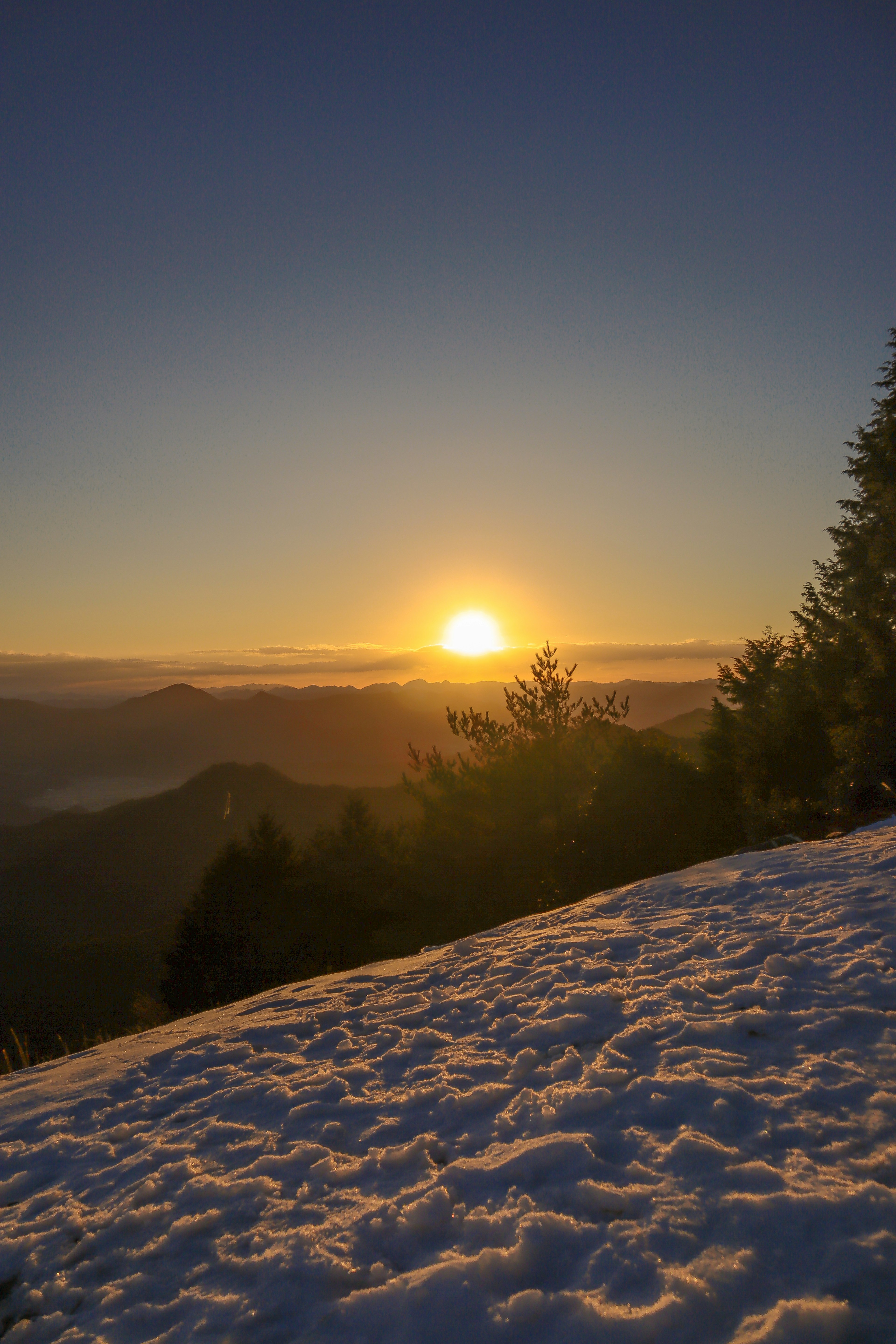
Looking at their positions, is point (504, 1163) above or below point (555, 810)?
above

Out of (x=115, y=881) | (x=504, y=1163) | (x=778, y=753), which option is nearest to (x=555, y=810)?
(x=778, y=753)

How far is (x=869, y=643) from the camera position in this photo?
Result: 79.4ft

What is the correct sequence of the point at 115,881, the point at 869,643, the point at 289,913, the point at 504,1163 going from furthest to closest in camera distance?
the point at 115,881, the point at 289,913, the point at 869,643, the point at 504,1163

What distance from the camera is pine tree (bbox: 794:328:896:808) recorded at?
890 inches

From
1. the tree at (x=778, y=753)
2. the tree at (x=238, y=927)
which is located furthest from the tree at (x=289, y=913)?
the tree at (x=778, y=753)

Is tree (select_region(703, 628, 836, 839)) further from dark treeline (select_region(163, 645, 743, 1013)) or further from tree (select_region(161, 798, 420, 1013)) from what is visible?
tree (select_region(161, 798, 420, 1013))

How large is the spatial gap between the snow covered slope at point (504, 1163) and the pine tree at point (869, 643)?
19481mm

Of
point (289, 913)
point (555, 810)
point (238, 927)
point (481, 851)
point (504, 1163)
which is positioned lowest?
point (238, 927)

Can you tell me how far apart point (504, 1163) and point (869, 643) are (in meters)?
26.4

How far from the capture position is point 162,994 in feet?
96.8

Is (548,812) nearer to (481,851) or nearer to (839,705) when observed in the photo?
(481,851)

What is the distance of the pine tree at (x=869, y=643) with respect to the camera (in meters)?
22.6

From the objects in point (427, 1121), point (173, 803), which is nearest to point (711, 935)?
point (427, 1121)

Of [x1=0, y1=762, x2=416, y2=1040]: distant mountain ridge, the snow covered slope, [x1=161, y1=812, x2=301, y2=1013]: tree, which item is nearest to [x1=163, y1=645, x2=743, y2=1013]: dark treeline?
[x1=161, y1=812, x2=301, y2=1013]: tree
